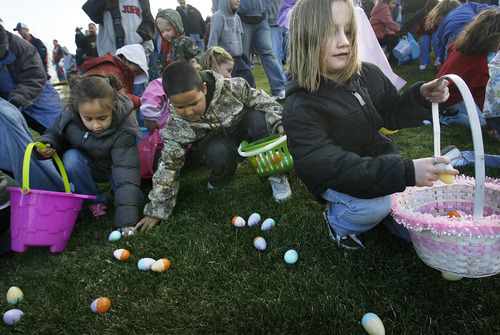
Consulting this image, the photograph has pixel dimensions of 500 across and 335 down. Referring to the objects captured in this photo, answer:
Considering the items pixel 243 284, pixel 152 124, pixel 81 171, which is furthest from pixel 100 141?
pixel 243 284

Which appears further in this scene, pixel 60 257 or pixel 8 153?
pixel 8 153

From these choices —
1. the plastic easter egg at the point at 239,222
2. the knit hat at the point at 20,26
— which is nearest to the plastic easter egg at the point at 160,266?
the plastic easter egg at the point at 239,222

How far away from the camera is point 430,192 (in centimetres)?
156

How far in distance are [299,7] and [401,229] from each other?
3.79 feet

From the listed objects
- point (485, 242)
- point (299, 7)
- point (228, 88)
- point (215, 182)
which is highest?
point (299, 7)

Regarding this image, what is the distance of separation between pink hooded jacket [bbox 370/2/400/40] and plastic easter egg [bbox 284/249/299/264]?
657cm

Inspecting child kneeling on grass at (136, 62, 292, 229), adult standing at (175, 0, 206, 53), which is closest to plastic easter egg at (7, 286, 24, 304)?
child kneeling on grass at (136, 62, 292, 229)

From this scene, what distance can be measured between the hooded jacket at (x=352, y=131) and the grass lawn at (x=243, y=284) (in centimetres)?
38

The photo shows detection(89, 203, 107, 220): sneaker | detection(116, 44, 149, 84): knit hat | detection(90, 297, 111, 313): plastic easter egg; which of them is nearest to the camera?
detection(90, 297, 111, 313): plastic easter egg

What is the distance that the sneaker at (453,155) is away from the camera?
2.23 m

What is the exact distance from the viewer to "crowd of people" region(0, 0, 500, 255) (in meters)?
1.30

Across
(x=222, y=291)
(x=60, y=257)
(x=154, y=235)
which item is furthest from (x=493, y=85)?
(x=60, y=257)

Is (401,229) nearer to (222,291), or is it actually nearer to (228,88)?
(222,291)

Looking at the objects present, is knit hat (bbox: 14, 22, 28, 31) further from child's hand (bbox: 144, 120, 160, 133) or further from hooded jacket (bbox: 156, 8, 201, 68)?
child's hand (bbox: 144, 120, 160, 133)
